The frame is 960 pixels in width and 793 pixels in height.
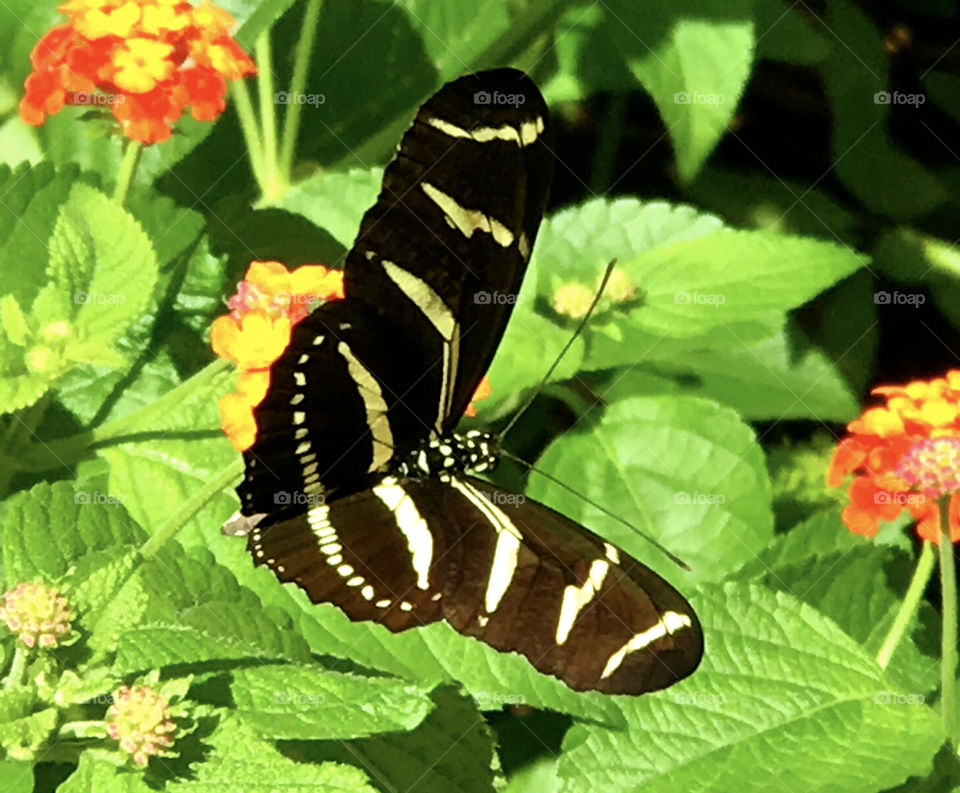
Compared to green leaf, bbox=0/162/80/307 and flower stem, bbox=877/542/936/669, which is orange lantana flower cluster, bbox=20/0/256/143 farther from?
flower stem, bbox=877/542/936/669

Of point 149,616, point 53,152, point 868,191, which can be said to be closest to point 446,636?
point 149,616

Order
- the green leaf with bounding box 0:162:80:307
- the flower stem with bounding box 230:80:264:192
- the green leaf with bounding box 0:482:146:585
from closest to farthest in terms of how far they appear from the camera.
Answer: the green leaf with bounding box 0:482:146:585, the green leaf with bounding box 0:162:80:307, the flower stem with bounding box 230:80:264:192

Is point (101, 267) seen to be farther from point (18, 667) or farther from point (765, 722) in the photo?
point (765, 722)

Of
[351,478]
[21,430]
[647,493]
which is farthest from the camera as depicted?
[647,493]

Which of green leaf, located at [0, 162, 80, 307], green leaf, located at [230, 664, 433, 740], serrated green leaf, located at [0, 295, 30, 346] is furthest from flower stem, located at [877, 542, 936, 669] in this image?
green leaf, located at [0, 162, 80, 307]

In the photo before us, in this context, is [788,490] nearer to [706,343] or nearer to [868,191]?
[706,343]

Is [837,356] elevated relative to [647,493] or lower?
elevated

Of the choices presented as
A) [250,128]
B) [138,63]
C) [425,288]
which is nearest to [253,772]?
[425,288]

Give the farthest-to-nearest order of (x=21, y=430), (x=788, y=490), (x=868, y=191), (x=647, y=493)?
1. (x=868, y=191)
2. (x=788, y=490)
3. (x=647, y=493)
4. (x=21, y=430)
